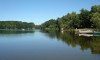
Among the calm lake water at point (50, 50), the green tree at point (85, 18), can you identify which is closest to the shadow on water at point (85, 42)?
the calm lake water at point (50, 50)

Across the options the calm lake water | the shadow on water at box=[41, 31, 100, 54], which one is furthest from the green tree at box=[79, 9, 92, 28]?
the calm lake water

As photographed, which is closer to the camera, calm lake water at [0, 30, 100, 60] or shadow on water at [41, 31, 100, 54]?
calm lake water at [0, 30, 100, 60]

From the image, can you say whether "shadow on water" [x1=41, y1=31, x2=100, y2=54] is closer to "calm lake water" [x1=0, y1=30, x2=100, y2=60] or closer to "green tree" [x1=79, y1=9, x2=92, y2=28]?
"calm lake water" [x1=0, y1=30, x2=100, y2=60]

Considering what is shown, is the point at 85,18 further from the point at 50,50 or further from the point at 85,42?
the point at 50,50

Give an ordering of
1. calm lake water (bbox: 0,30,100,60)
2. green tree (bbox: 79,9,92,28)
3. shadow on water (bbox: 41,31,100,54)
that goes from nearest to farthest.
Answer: calm lake water (bbox: 0,30,100,60) → shadow on water (bbox: 41,31,100,54) → green tree (bbox: 79,9,92,28)

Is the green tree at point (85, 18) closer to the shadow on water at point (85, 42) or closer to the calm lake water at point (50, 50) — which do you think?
the shadow on water at point (85, 42)

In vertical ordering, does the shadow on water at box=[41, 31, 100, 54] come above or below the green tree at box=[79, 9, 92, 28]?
below

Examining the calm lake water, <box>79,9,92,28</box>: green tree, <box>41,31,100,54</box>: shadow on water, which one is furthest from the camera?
<box>79,9,92,28</box>: green tree

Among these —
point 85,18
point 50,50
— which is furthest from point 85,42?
point 85,18

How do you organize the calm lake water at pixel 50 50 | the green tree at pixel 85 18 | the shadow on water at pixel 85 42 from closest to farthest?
the calm lake water at pixel 50 50 < the shadow on water at pixel 85 42 < the green tree at pixel 85 18

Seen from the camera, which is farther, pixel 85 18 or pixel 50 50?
pixel 85 18

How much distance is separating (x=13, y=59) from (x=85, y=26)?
237 ft

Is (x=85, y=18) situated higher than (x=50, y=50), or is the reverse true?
(x=85, y=18)

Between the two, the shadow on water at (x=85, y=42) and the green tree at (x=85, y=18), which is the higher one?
the green tree at (x=85, y=18)
